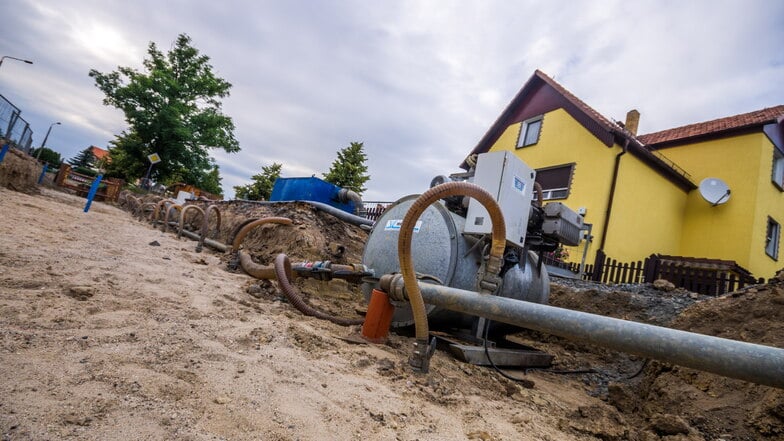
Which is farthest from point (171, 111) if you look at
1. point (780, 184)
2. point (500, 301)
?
point (780, 184)

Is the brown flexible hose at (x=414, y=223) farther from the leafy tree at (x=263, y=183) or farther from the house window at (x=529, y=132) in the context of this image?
the leafy tree at (x=263, y=183)

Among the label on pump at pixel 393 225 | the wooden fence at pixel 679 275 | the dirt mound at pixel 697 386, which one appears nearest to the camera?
the dirt mound at pixel 697 386

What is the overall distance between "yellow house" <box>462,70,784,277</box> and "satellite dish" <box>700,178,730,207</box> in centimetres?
45

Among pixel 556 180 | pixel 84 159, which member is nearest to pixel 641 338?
pixel 556 180

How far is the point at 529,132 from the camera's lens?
46.3 feet

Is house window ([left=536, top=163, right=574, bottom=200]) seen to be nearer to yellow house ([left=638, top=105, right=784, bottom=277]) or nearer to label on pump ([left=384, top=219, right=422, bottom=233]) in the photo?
yellow house ([left=638, top=105, right=784, bottom=277])

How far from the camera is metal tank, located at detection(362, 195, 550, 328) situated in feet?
10.8

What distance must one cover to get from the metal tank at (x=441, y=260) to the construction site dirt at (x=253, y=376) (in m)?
0.44

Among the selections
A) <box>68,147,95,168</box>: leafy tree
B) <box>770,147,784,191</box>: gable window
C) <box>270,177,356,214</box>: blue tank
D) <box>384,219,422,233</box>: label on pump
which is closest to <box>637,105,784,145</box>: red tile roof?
<box>770,147,784,191</box>: gable window

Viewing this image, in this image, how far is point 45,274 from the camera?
233cm

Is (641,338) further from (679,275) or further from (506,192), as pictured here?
(679,275)

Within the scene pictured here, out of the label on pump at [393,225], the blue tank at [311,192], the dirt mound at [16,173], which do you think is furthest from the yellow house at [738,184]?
the dirt mound at [16,173]

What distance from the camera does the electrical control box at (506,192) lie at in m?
3.13

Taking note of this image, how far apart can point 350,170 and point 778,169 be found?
20.8 m
